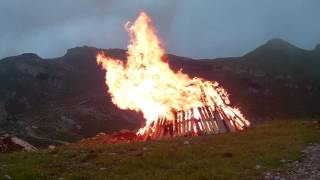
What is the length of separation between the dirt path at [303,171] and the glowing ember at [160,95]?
19543 millimetres

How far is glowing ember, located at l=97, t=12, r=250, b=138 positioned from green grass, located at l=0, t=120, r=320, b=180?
1005cm

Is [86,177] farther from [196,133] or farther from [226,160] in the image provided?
[196,133]

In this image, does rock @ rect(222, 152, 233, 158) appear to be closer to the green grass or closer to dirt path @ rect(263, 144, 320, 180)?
the green grass

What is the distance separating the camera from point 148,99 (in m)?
51.0

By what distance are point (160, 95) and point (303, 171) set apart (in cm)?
2694

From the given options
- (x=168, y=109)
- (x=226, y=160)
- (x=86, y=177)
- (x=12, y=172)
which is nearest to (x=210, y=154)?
(x=226, y=160)

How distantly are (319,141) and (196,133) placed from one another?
12.9 meters

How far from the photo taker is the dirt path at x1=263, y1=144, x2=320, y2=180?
78.2ft

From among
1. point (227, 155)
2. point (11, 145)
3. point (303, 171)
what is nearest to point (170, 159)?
point (227, 155)

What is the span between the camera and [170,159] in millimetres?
29078

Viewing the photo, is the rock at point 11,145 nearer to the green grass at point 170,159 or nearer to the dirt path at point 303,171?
the green grass at point 170,159

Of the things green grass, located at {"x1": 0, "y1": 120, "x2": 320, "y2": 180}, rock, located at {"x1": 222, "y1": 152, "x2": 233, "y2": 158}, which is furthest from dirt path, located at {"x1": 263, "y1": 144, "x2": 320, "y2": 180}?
rock, located at {"x1": 222, "y1": 152, "x2": 233, "y2": 158}

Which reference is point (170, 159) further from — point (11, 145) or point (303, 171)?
point (11, 145)

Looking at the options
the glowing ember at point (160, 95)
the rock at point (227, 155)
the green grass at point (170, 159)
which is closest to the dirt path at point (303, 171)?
the green grass at point (170, 159)
